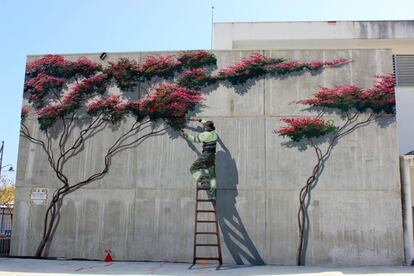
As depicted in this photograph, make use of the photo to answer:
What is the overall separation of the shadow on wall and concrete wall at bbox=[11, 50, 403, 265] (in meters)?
0.03

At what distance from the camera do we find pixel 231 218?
11.7m

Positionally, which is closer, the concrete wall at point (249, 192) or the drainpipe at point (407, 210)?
the drainpipe at point (407, 210)

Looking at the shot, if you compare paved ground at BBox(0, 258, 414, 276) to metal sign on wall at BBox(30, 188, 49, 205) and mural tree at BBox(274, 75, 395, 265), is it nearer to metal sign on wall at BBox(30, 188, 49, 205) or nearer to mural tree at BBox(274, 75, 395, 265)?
metal sign on wall at BBox(30, 188, 49, 205)

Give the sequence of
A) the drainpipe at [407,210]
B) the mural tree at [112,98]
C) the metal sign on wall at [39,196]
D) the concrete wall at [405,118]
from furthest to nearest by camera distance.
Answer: the concrete wall at [405,118], the metal sign on wall at [39,196], the mural tree at [112,98], the drainpipe at [407,210]

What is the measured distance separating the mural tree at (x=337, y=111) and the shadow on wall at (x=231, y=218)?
5.49ft

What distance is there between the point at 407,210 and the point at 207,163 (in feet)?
17.6

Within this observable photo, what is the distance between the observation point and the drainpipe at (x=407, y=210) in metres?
11.3

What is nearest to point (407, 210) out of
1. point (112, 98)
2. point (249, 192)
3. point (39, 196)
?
point (249, 192)

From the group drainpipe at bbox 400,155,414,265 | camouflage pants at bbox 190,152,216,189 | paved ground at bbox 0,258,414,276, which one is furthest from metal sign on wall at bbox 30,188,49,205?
drainpipe at bbox 400,155,414,265

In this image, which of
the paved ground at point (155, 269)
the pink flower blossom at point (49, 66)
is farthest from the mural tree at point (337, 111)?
the pink flower blossom at point (49, 66)

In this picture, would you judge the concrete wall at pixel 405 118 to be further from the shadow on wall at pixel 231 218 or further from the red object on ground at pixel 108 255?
the red object on ground at pixel 108 255

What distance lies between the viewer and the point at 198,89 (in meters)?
12.5

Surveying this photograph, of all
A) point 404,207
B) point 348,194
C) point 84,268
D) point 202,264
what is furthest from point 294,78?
point 84,268

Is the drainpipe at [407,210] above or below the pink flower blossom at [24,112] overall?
below
